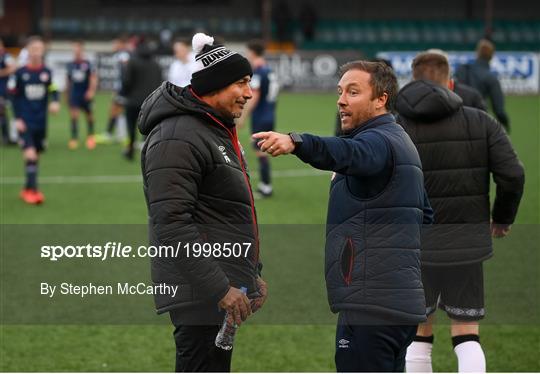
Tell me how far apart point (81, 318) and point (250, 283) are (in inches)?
143

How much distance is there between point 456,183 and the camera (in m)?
5.76

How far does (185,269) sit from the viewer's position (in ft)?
14.2

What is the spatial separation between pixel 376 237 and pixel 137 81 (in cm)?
1388

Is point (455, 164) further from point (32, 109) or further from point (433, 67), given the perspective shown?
point (32, 109)

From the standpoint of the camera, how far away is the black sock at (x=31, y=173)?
1337cm

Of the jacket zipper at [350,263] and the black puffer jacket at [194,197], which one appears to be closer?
the black puffer jacket at [194,197]

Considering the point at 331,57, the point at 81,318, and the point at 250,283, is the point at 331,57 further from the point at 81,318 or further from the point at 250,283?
the point at 250,283

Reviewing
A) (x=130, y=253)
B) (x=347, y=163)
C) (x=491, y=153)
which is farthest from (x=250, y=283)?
(x=130, y=253)

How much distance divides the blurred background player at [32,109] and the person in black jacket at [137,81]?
3.36 meters

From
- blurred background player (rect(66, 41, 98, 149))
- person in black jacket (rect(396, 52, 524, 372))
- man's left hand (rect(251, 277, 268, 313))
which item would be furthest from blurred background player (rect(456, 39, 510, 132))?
blurred background player (rect(66, 41, 98, 149))

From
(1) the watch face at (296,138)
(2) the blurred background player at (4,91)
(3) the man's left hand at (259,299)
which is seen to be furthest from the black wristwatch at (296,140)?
(2) the blurred background player at (4,91)

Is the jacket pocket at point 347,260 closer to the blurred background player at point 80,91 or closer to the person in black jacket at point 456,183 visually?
the person in black jacket at point 456,183

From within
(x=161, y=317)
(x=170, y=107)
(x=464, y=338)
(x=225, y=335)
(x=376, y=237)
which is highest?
(x=170, y=107)

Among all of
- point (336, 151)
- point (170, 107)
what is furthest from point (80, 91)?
point (336, 151)
